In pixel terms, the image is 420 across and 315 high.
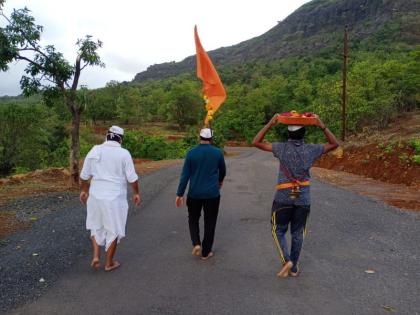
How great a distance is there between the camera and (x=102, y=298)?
15.2 feet

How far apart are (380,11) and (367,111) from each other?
13312 cm

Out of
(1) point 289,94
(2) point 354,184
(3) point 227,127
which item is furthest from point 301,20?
(2) point 354,184

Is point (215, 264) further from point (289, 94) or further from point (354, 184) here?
point (289, 94)

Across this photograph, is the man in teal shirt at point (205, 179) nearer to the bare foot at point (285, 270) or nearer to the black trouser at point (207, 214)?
the black trouser at point (207, 214)

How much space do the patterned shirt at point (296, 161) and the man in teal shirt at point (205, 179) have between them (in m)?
0.99

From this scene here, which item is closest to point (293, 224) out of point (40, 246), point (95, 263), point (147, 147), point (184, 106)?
point (95, 263)

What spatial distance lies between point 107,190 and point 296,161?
7.78 feet

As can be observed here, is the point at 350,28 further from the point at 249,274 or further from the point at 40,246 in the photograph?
the point at 249,274

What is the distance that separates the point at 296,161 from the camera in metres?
5.11

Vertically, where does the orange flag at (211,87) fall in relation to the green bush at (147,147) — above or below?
above

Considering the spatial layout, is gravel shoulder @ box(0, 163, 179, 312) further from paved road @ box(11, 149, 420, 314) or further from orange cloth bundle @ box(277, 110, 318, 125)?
orange cloth bundle @ box(277, 110, 318, 125)

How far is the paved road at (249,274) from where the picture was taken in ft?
14.6

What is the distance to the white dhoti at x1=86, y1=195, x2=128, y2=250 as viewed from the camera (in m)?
5.46

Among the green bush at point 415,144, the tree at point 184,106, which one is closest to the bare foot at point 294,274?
the green bush at point 415,144
